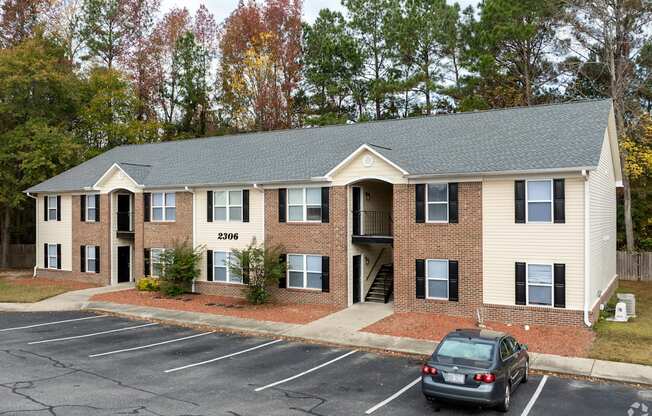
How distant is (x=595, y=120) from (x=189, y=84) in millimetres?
41969

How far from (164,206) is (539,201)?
65.4ft

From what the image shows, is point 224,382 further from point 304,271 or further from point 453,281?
point 304,271

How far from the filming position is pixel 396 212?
72.7ft

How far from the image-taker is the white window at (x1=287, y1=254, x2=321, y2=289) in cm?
2439

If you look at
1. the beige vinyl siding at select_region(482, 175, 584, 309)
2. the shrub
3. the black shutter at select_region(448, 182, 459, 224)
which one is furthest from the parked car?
the shrub

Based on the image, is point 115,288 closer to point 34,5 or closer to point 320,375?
point 320,375

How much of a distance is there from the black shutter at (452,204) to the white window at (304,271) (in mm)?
6595

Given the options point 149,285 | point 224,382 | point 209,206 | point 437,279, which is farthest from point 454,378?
point 149,285

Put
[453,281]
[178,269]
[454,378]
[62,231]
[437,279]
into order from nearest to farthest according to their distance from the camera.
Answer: [454,378] → [453,281] → [437,279] → [178,269] → [62,231]

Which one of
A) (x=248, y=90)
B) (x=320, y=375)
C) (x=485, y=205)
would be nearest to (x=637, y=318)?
(x=485, y=205)

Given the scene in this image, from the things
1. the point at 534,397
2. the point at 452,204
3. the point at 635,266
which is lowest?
the point at 534,397

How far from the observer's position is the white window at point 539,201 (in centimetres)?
1920

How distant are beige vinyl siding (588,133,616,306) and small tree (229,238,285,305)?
12998 mm

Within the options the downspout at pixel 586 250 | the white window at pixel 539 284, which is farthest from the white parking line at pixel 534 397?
the white window at pixel 539 284
